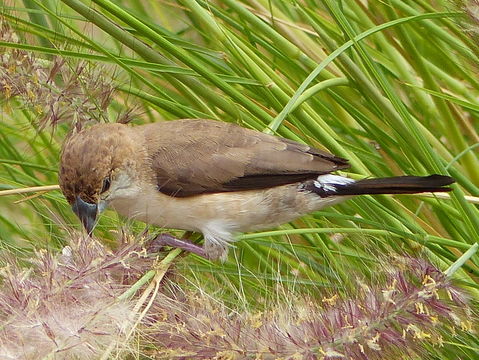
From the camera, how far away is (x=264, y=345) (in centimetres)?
198

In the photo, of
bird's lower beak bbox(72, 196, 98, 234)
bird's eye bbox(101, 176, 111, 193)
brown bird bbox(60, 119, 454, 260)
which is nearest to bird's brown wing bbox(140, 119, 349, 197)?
brown bird bbox(60, 119, 454, 260)

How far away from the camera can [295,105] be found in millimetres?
2449

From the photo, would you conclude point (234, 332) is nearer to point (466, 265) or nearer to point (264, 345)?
point (264, 345)

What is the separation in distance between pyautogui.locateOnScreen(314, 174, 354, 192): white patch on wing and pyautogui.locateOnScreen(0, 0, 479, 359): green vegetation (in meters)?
0.07

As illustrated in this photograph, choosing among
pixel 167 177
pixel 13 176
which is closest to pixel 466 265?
pixel 167 177

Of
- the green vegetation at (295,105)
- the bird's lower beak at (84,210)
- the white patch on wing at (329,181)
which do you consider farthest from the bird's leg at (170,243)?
the white patch on wing at (329,181)

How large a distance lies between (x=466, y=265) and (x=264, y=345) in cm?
81

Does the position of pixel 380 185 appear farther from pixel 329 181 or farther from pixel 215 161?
pixel 215 161

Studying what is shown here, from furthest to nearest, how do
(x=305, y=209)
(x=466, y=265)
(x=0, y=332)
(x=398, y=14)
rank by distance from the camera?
(x=398, y=14) < (x=305, y=209) < (x=466, y=265) < (x=0, y=332)

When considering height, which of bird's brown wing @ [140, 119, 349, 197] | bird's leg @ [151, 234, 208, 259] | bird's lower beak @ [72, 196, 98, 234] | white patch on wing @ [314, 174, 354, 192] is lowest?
bird's lower beak @ [72, 196, 98, 234]

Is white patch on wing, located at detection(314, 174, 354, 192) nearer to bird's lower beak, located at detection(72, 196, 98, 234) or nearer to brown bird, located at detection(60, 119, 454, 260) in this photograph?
brown bird, located at detection(60, 119, 454, 260)

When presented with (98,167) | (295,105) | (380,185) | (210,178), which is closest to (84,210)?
(98,167)

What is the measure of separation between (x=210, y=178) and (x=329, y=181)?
383 mm

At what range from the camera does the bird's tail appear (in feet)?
7.84
